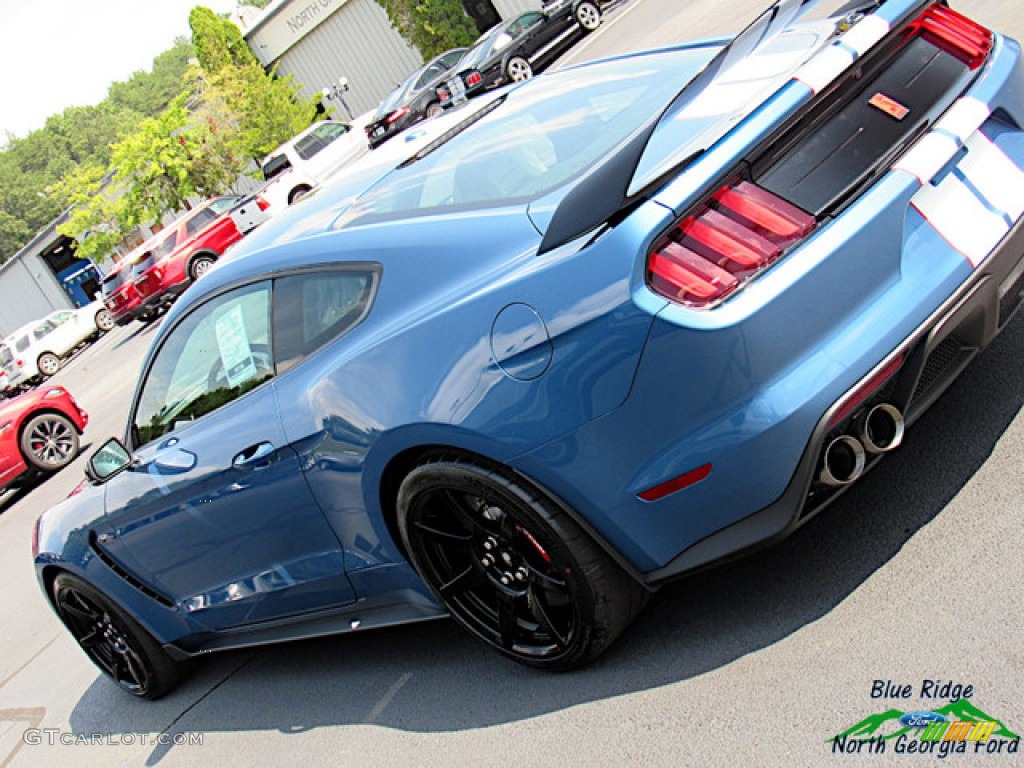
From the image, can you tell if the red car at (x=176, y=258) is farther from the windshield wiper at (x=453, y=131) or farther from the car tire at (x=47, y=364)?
the windshield wiper at (x=453, y=131)

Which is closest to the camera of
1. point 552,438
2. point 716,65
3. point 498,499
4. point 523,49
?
point 552,438

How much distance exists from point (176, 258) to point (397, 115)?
22.4 feet

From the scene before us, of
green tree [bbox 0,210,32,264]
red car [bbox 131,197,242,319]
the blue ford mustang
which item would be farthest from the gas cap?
green tree [bbox 0,210,32,264]

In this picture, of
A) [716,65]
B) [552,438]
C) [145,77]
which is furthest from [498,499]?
[145,77]

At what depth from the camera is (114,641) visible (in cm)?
505

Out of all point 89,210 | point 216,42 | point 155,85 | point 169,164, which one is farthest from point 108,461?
point 155,85

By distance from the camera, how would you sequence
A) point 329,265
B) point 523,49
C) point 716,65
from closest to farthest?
point 716,65
point 329,265
point 523,49

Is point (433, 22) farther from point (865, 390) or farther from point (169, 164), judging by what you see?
point (865, 390)

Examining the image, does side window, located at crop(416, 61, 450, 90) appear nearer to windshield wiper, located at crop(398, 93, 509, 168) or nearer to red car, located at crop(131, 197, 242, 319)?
red car, located at crop(131, 197, 242, 319)

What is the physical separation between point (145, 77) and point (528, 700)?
6960 inches

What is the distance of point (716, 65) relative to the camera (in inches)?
131

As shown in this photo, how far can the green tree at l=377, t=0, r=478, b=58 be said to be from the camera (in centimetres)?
4088

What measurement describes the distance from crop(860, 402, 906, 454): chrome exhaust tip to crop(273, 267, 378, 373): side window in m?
1.58

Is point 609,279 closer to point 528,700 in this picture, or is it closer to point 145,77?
point 528,700
